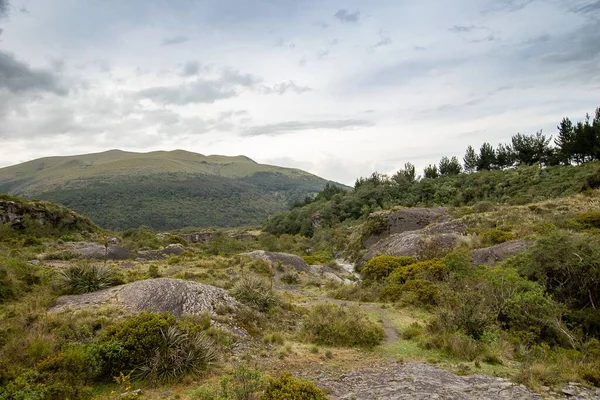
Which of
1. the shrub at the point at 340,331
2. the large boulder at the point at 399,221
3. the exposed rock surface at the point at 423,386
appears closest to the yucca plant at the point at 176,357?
the exposed rock surface at the point at 423,386

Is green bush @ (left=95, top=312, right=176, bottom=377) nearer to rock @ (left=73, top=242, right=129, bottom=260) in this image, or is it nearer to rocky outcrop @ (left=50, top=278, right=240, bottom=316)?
rocky outcrop @ (left=50, top=278, right=240, bottom=316)

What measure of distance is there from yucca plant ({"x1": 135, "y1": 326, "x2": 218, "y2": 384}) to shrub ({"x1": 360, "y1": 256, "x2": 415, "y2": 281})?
46.4 feet

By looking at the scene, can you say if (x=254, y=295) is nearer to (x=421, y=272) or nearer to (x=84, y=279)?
(x=84, y=279)

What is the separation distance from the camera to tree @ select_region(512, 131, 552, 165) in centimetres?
6225

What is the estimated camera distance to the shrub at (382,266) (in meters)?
21.9

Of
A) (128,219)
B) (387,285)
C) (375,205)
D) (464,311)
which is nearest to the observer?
(464,311)

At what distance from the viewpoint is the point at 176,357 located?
27.2 ft

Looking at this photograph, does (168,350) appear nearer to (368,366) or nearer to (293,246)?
(368,366)

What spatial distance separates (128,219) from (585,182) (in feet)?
418

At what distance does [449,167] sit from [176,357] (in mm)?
75378

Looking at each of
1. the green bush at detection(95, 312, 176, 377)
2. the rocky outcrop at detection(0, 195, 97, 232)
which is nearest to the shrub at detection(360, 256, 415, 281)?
the green bush at detection(95, 312, 176, 377)

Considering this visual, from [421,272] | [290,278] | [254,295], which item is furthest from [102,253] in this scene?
[421,272]

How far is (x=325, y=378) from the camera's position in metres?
8.37

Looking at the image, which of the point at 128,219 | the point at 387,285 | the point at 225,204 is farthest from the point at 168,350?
the point at 225,204
